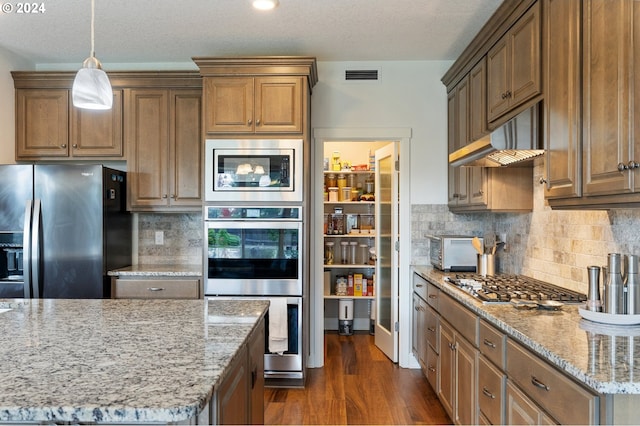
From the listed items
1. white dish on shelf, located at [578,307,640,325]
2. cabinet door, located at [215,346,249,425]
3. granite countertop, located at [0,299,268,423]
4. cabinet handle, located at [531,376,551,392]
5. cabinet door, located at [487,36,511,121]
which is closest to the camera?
granite countertop, located at [0,299,268,423]

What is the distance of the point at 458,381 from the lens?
8.00 feet

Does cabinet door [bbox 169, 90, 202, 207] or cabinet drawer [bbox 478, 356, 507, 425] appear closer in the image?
cabinet drawer [bbox 478, 356, 507, 425]

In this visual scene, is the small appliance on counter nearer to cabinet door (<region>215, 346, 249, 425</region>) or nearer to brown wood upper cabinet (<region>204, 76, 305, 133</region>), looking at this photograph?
brown wood upper cabinet (<region>204, 76, 305, 133</region>)

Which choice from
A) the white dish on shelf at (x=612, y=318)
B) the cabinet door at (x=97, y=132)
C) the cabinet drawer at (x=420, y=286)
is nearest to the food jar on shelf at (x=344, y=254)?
the cabinet drawer at (x=420, y=286)

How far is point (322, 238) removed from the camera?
3.77 metres

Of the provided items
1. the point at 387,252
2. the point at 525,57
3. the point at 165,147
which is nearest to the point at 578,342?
the point at 525,57

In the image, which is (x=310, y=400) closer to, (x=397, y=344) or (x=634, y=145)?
(x=397, y=344)

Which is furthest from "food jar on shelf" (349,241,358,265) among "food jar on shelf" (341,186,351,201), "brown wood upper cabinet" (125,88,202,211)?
"brown wood upper cabinet" (125,88,202,211)

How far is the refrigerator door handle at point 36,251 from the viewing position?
318 centimetres

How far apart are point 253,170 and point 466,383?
2.04 meters

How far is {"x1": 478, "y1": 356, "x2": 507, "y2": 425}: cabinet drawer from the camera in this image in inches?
72.6

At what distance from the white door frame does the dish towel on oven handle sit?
54 cm

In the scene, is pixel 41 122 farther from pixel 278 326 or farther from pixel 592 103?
pixel 592 103

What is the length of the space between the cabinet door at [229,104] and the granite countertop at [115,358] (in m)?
1.67
